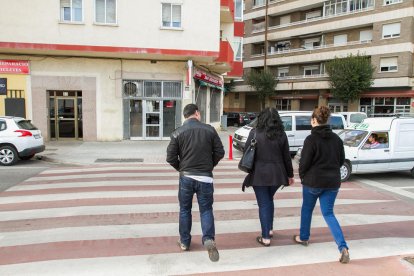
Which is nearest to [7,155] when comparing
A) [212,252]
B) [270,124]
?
[212,252]

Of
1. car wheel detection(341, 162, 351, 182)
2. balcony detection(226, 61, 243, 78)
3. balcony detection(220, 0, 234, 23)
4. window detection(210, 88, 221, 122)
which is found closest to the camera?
car wheel detection(341, 162, 351, 182)

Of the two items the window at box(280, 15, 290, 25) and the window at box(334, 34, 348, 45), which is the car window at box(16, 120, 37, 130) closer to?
the window at box(334, 34, 348, 45)

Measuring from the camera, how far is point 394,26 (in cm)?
3356

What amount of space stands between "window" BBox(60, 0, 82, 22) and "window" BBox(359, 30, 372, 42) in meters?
30.0

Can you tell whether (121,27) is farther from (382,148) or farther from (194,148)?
(194,148)

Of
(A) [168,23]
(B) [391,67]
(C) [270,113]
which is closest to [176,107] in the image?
(A) [168,23]

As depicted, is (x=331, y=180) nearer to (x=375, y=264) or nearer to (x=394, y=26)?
(x=375, y=264)

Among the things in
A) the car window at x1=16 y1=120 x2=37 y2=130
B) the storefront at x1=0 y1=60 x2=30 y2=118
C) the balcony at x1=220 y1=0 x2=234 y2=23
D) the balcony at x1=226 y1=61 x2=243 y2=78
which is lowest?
the car window at x1=16 y1=120 x2=37 y2=130

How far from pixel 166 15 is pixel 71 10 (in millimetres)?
4398

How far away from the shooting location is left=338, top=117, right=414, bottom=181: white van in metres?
9.49

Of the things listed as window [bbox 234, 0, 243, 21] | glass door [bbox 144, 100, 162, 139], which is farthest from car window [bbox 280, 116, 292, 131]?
window [bbox 234, 0, 243, 21]

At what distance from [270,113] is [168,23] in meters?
13.9

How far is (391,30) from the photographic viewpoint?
3378cm

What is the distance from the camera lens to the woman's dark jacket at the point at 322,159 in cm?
412
